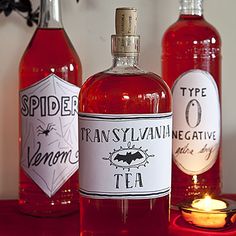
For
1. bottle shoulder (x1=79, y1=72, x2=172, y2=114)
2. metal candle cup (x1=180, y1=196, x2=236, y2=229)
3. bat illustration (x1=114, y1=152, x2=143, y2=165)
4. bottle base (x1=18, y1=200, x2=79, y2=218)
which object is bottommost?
bottle base (x1=18, y1=200, x2=79, y2=218)

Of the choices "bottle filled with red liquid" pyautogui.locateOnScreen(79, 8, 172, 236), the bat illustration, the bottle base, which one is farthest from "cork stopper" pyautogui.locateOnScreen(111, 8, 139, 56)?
the bottle base

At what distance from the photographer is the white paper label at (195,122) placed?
78 cm

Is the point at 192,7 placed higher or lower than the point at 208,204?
higher

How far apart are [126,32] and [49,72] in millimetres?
155

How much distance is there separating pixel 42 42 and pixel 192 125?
23cm

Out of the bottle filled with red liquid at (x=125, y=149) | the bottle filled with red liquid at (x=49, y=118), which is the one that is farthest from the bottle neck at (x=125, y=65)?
the bottle filled with red liquid at (x=49, y=118)

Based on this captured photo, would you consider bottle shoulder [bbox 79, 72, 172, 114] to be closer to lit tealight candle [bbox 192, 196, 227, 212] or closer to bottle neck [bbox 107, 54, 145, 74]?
bottle neck [bbox 107, 54, 145, 74]

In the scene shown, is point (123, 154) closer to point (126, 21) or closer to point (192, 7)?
point (126, 21)

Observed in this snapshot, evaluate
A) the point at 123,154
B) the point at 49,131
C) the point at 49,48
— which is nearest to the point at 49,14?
the point at 49,48

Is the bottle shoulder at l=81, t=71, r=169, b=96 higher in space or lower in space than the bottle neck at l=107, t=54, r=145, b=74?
lower

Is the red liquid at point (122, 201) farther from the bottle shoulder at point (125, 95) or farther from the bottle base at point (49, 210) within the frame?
the bottle base at point (49, 210)

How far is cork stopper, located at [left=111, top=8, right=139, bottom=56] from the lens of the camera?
0.65 metres

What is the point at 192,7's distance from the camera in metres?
0.82

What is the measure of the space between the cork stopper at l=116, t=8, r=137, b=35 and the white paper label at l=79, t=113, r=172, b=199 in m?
0.10
